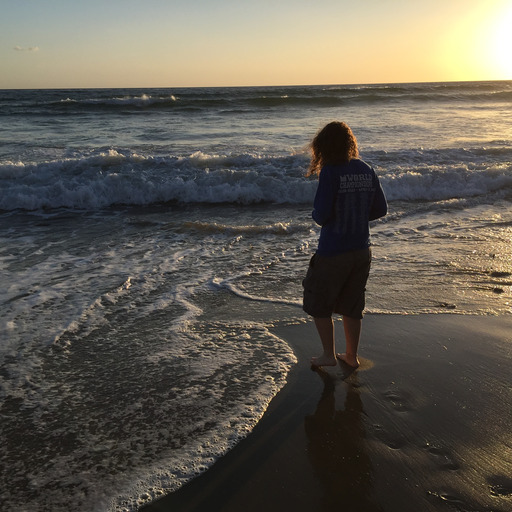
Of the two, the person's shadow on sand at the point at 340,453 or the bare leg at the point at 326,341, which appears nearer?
the person's shadow on sand at the point at 340,453

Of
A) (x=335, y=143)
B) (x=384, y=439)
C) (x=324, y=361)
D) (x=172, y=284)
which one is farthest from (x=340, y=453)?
(x=172, y=284)

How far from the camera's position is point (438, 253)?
6.45m

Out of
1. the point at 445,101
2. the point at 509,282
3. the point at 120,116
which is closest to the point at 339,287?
the point at 509,282

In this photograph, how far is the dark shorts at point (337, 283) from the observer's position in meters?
3.59

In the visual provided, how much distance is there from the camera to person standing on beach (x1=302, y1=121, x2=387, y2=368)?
342 centimetres

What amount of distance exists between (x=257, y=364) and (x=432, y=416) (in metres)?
1.26

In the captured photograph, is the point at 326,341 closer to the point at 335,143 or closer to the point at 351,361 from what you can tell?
the point at 351,361

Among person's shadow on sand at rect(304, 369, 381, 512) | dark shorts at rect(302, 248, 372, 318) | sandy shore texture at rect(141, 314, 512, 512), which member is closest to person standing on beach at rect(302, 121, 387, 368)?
dark shorts at rect(302, 248, 372, 318)

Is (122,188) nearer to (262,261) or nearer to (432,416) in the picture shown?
(262,261)

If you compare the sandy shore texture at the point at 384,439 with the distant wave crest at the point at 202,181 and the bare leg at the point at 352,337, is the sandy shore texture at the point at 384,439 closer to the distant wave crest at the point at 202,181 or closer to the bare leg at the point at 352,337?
the bare leg at the point at 352,337

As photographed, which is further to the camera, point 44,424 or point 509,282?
point 509,282

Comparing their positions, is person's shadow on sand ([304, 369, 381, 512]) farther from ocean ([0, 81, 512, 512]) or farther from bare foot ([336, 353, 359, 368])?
ocean ([0, 81, 512, 512])

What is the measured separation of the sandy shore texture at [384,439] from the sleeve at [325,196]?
3.67ft

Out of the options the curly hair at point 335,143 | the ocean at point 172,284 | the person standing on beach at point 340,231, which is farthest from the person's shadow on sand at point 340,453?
the curly hair at point 335,143
